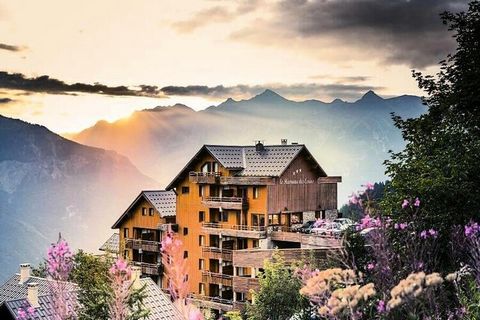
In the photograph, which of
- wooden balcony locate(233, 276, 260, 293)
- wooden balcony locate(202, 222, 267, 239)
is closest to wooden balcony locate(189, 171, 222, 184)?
wooden balcony locate(202, 222, 267, 239)

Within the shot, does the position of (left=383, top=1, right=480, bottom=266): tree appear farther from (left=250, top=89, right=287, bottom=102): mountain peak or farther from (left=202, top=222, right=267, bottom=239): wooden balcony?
(left=250, top=89, right=287, bottom=102): mountain peak

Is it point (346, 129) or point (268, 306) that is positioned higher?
point (346, 129)

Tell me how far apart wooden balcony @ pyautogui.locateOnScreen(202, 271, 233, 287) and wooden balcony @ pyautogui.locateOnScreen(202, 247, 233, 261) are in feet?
3.40

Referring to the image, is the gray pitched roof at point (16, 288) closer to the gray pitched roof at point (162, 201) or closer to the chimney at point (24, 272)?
the chimney at point (24, 272)

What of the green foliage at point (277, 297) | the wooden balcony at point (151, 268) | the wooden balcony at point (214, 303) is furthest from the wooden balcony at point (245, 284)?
the wooden balcony at point (151, 268)

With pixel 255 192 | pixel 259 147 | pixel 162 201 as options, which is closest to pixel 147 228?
pixel 162 201

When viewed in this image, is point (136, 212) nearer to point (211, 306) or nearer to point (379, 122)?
point (211, 306)

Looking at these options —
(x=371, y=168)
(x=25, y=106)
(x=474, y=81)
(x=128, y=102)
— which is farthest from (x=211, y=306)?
(x=371, y=168)

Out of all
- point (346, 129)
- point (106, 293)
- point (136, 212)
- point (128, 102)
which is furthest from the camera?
point (346, 129)

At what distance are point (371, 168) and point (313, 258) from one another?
112 meters

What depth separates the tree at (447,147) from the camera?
23.3 meters

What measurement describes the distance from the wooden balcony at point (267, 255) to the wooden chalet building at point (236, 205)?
204 inches

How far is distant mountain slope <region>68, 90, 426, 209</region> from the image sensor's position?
5032 inches

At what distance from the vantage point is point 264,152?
4688 centimetres
